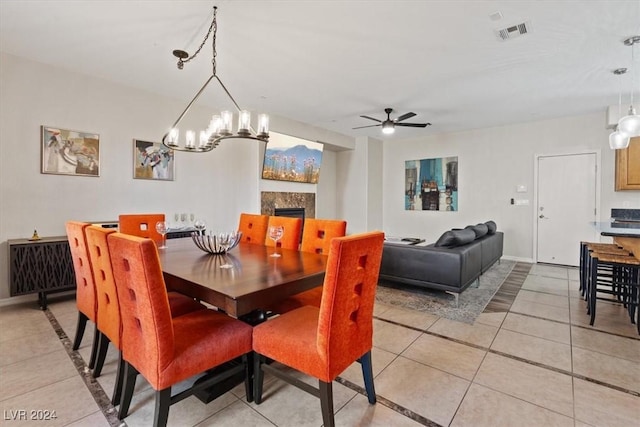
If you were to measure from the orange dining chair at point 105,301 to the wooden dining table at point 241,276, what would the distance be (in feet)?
0.99

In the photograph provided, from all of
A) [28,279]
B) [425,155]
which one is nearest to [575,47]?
[425,155]

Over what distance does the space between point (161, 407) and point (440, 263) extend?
296cm

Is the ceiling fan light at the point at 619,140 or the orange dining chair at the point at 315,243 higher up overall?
the ceiling fan light at the point at 619,140

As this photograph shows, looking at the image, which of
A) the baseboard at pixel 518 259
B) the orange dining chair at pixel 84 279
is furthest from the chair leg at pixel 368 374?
the baseboard at pixel 518 259

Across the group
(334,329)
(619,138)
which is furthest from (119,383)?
(619,138)

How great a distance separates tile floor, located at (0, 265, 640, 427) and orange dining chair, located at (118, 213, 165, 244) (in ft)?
3.25

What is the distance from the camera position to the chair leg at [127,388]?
160 cm

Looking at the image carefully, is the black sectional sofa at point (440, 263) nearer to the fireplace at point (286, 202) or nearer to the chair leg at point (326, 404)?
the chair leg at point (326, 404)

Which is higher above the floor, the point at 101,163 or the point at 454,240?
the point at 101,163

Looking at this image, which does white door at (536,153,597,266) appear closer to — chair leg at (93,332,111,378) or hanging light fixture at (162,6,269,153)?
hanging light fixture at (162,6,269,153)

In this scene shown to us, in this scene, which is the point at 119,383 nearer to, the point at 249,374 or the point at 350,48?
the point at 249,374

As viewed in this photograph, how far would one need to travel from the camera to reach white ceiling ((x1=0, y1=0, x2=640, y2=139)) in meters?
2.50

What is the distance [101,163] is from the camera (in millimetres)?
3902

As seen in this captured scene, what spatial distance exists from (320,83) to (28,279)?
3.99 m
